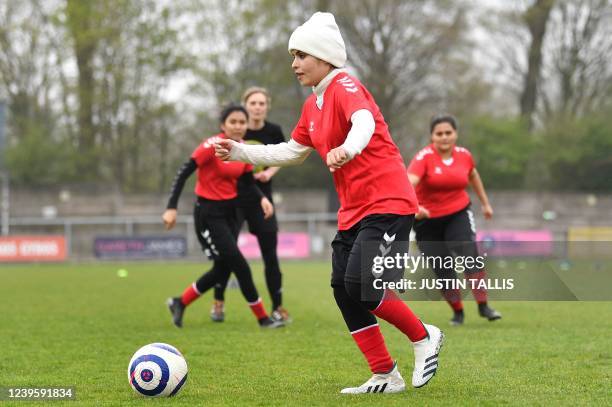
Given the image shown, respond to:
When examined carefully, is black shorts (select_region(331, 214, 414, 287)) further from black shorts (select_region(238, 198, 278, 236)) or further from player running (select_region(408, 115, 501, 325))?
black shorts (select_region(238, 198, 278, 236))

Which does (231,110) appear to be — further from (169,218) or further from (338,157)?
(338,157)

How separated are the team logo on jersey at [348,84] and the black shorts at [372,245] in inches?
28.7

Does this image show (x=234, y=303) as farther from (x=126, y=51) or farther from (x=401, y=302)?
(x=126, y=51)

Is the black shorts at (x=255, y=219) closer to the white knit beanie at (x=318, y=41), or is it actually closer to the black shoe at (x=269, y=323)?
the black shoe at (x=269, y=323)

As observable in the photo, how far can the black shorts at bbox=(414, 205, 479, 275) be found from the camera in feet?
30.6

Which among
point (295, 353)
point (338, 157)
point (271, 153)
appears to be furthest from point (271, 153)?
point (295, 353)

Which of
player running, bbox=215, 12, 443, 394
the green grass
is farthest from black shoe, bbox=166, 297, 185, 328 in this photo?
player running, bbox=215, 12, 443, 394

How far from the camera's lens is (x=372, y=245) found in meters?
5.25

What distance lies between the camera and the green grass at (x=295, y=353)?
5449mm

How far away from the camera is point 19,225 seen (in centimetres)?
3011

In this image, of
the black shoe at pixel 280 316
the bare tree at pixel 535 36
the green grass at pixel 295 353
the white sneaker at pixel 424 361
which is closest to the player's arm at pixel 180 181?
the green grass at pixel 295 353

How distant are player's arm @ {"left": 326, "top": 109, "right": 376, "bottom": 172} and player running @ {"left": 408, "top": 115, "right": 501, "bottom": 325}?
4049 millimetres

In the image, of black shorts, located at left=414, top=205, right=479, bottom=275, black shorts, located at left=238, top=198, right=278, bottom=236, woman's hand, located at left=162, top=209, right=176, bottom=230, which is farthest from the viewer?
black shorts, located at left=238, top=198, right=278, bottom=236

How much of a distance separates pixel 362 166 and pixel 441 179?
13.3 ft
